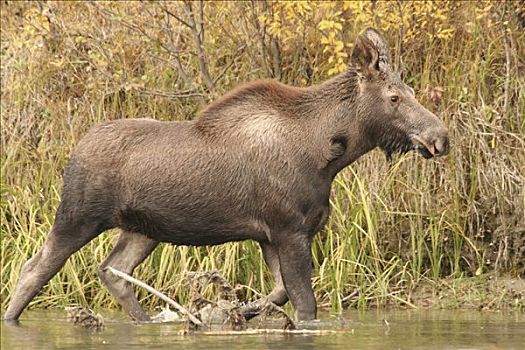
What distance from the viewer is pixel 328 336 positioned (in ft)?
30.2

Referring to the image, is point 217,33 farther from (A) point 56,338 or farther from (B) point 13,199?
(A) point 56,338

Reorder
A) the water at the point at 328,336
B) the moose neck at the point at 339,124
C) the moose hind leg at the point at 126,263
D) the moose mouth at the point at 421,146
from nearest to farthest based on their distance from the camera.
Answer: the water at the point at 328,336
the moose mouth at the point at 421,146
the moose neck at the point at 339,124
the moose hind leg at the point at 126,263

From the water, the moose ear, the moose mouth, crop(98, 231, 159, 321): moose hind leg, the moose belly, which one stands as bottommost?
the water

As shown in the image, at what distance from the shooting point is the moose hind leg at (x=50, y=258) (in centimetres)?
1059

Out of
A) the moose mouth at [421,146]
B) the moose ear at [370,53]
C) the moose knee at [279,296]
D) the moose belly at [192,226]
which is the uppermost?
the moose ear at [370,53]

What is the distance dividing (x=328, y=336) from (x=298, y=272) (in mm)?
1066

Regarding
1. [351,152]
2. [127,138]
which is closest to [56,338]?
[127,138]

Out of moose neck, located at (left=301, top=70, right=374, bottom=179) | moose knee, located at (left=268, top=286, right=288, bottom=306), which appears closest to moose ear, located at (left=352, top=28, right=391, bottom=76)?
moose neck, located at (left=301, top=70, right=374, bottom=179)

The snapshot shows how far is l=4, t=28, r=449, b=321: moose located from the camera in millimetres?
10227

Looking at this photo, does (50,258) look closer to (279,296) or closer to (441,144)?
(279,296)

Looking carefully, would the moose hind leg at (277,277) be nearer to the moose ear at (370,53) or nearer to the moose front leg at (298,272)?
the moose front leg at (298,272)

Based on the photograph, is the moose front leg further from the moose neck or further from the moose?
the moose neck

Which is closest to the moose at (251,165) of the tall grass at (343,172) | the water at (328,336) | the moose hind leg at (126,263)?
the moose hind leg at (126,263)

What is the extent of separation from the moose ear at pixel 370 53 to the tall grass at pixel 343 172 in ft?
6.93
